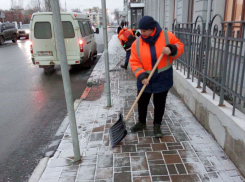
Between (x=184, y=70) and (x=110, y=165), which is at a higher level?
(x=184, y=70)

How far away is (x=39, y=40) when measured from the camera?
8.21 meters

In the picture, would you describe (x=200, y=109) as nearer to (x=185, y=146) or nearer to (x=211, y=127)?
(x=211, y=127)

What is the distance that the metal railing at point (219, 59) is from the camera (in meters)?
2.86

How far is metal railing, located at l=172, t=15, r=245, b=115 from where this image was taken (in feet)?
9.37

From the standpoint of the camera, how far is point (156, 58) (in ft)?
10.1

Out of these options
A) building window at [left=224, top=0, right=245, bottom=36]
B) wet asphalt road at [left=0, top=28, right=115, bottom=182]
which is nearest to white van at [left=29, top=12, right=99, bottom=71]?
wet asphalt road at [left=0, top=28, right=115, bottom=182]

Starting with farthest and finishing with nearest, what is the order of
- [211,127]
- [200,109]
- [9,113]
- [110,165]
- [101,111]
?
1. [9,113]
2. [101,111]
3. [200,109]
4. [211,127]
5. [110,165]

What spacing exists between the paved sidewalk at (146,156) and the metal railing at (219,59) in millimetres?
659

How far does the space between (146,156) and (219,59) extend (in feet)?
6.05

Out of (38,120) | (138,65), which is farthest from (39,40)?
(138,65)

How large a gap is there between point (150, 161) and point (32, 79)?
626 centimetres

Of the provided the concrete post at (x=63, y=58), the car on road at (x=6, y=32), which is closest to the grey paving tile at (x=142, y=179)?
the concrete post at (x=63, y=58)

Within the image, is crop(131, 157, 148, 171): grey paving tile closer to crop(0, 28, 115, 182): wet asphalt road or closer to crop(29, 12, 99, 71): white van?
crop(0, 28, 115, 182): wet asphalt road

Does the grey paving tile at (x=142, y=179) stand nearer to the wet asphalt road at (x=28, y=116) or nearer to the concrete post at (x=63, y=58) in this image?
the concrete post at (x=63, y=58)
